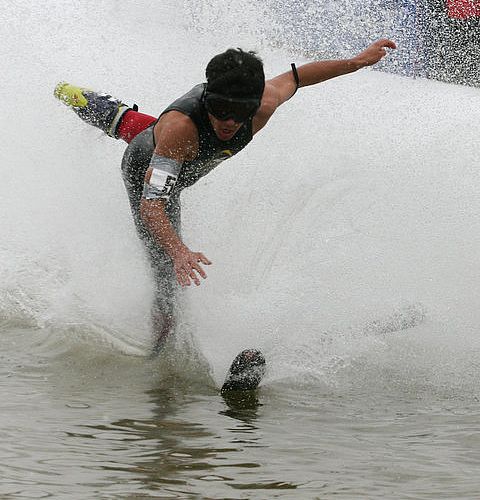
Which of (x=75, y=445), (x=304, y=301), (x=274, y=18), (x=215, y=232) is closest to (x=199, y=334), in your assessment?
(x=304, y=301)

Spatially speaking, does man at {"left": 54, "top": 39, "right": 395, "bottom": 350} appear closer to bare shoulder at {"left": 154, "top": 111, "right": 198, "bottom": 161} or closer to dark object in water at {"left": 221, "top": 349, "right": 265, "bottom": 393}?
bare shoulder at {"left": 154, "top": 111, "right": 198, "bottom": 161}

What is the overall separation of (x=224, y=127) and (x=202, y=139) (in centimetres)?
14

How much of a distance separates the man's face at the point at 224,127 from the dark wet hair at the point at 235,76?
14 cm

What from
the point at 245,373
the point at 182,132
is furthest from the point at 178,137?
the point at 245,373

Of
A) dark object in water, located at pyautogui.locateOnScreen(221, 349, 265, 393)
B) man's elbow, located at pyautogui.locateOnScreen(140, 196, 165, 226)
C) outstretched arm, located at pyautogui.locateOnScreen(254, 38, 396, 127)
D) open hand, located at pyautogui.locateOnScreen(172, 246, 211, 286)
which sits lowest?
dark object in water, located at pyautogui.locateOnScreen(221, 349, 265, 393)

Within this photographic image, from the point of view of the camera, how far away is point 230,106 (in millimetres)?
4258

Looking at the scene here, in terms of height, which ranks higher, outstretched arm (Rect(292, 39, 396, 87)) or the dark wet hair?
outstretched arm (Rect(292, 39, 396, 87))

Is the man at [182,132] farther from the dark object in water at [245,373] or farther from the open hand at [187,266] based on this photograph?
the dark object in water at [245,373]

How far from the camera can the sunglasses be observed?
13.9ft

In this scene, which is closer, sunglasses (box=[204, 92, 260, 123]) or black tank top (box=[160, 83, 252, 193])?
sunglasses (box=[204, 92, 260, 123])

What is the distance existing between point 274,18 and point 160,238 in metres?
8.87

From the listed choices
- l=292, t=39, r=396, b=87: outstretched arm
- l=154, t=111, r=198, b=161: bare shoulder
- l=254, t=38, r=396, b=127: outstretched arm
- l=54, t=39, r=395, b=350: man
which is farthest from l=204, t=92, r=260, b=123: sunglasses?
l=292, t=39, r=396, b=87: outstretched arm

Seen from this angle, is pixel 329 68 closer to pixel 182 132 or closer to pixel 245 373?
pixel 182 132

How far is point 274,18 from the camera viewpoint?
12672mm
